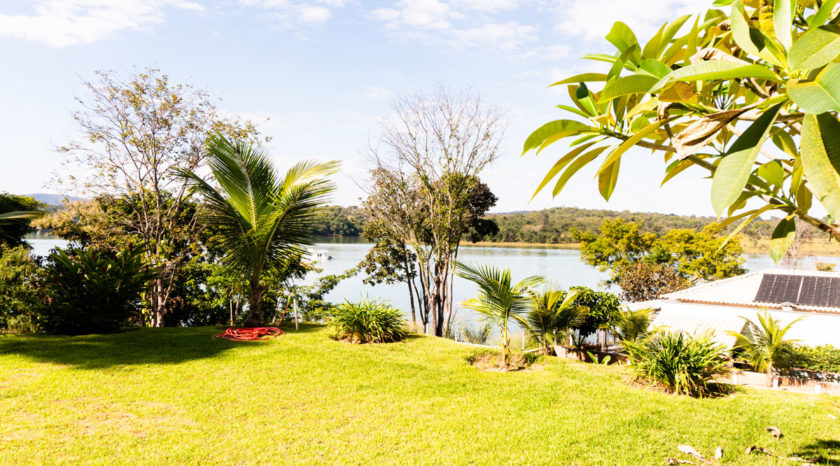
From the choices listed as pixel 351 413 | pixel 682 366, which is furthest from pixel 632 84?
pixel 682 366

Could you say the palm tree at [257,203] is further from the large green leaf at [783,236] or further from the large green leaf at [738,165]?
the large green leaf at [738,165]

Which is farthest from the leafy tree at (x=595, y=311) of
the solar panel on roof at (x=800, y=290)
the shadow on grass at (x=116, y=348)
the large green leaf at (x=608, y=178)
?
the large green leaf at (x=608, y=178)

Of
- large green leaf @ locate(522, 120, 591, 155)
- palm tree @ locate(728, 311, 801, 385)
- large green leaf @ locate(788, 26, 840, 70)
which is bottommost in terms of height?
A: palm tree @ locate(728, 311, 801, 385)

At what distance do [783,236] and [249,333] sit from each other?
8394mm

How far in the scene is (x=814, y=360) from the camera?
32.4ft

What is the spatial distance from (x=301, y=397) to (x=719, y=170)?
16.0 feet

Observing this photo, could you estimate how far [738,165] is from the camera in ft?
3.15

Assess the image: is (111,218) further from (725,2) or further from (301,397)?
(725,2)

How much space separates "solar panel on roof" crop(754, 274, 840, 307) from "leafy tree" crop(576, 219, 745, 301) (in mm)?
8638

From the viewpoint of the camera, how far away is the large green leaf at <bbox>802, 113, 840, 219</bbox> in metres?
0.89

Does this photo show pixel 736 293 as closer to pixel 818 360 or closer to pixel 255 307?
pixel 818 360

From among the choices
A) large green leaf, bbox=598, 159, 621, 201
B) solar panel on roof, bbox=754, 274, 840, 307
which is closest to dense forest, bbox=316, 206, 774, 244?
solar panel on roof, bbox=754, 274, 840, 307

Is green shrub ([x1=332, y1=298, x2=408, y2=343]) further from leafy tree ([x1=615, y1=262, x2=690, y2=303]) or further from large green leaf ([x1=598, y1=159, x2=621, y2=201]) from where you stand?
leafy tree ([x1=615, y1=262, x2=690, y2=303])

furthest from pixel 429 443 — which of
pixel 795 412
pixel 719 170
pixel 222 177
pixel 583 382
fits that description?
pixel 222 177
